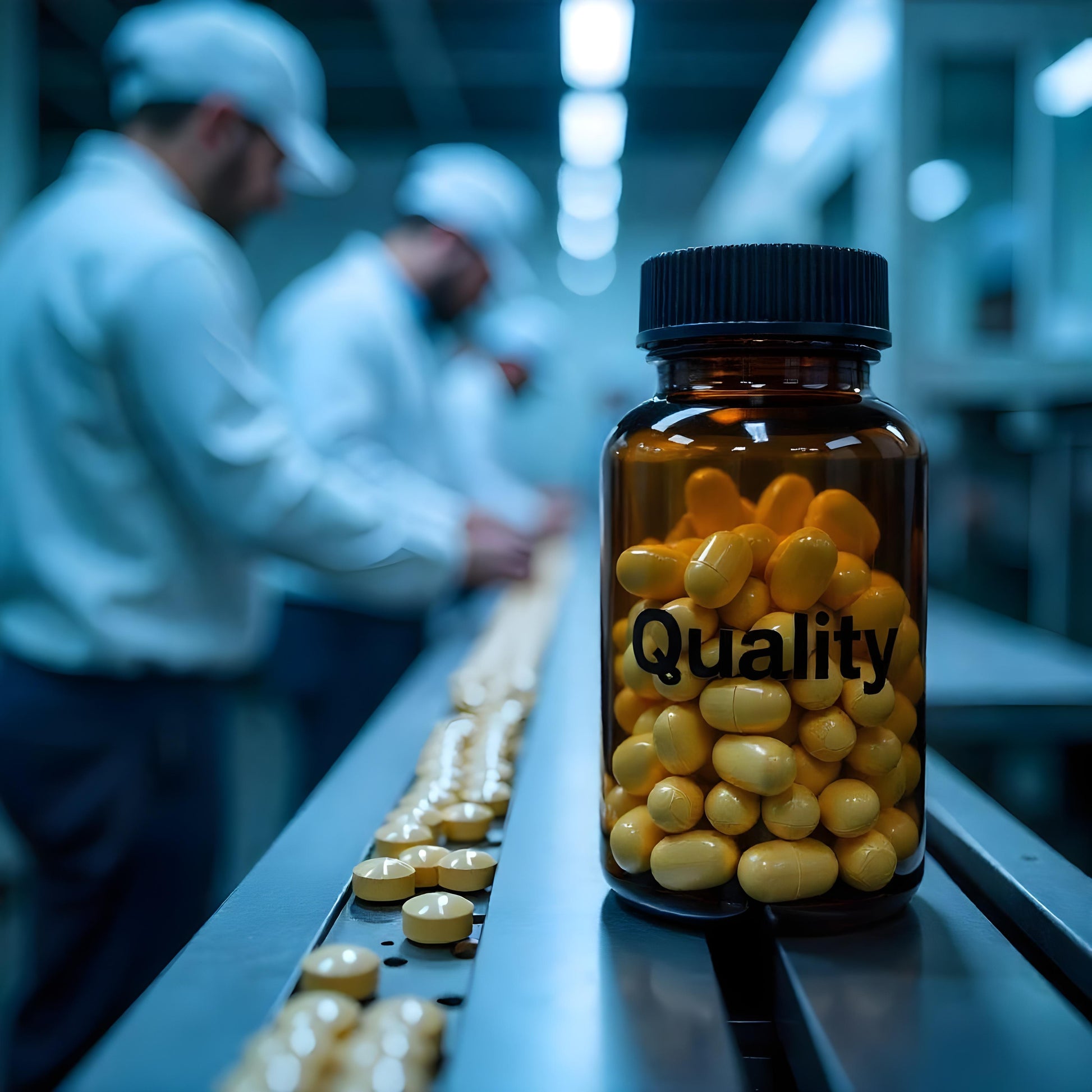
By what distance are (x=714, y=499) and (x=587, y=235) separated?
22.2ft

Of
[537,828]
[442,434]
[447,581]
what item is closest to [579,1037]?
[537,828]

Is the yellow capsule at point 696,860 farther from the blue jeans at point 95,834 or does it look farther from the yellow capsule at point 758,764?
the blue jeans at point 95,834

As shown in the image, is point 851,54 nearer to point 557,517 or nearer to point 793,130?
point 793,130

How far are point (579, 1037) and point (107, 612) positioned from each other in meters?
0.99

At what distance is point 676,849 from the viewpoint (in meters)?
0.43

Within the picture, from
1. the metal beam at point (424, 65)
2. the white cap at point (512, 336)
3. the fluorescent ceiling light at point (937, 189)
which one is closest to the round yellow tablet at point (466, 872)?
the fluorescent ceiling light at point (937, 189)

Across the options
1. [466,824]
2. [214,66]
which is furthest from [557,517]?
[466,824]

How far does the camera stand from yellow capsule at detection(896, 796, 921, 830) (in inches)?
17.9

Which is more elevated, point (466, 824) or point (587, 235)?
point (587, 235)

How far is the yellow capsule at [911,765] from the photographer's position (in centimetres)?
45

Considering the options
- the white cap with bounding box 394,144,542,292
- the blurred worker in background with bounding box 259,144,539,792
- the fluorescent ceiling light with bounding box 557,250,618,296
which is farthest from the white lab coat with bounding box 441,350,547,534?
the fluorescent ceiling light with bounding box 557,250,618,296

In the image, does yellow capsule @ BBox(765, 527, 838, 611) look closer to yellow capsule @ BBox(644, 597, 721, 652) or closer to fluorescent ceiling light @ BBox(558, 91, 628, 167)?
yellow capsule @ BBox(644, 597, 721, 652)

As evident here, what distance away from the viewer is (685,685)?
427 millimetres

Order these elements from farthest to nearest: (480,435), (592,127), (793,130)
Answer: (592,127)
(480,435)
(793,130)
